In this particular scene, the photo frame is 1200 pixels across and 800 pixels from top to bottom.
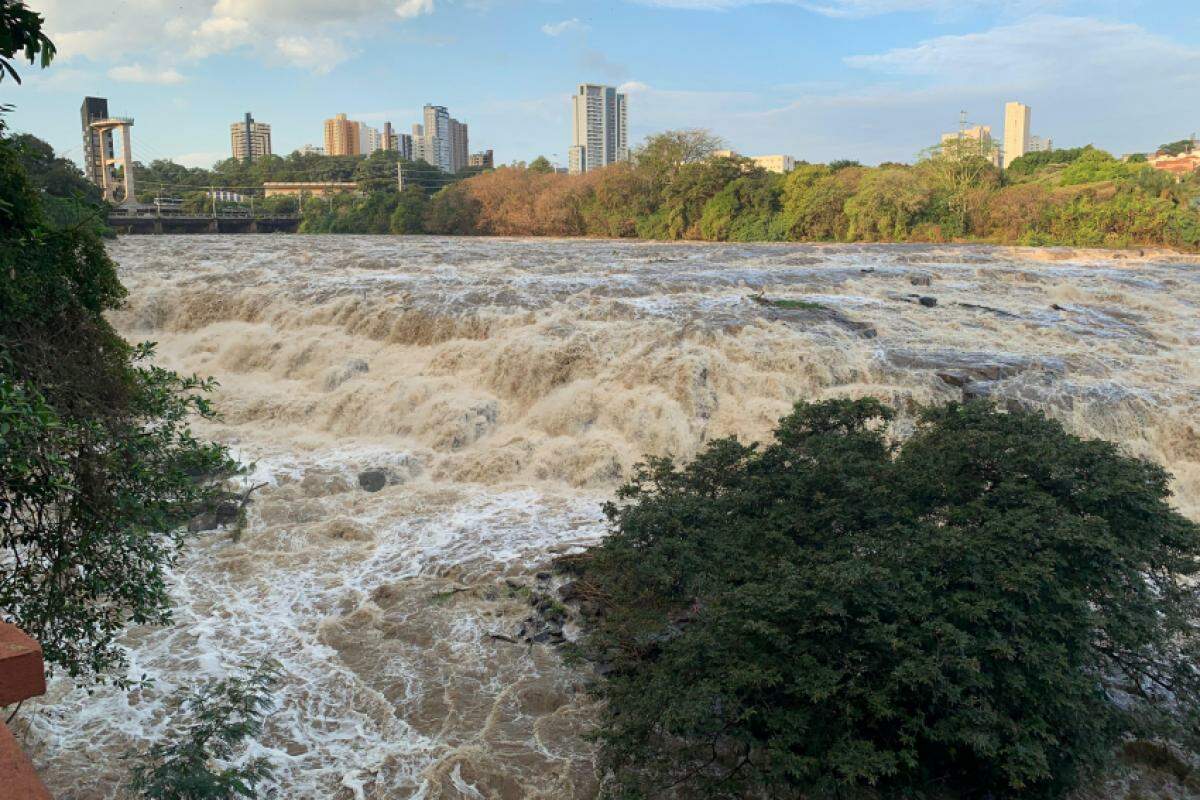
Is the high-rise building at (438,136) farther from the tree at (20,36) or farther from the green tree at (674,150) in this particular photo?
the tree at (20,36)

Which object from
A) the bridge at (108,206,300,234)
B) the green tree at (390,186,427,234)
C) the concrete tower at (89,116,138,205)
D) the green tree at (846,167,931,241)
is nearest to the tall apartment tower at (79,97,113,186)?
the concrete tower at (89,116,138,205)

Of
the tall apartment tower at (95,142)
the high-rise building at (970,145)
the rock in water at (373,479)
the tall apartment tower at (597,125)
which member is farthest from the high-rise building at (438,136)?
the rock in water at (373,479)

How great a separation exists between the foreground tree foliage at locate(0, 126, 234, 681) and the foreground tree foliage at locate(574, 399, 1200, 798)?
8.45ft

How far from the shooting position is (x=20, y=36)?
3.04 metres

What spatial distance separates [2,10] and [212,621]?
478 cm

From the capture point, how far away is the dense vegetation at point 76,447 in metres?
4.05

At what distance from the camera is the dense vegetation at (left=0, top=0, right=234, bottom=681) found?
405 centimetres

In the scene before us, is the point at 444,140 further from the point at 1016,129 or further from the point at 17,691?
A: the point at 17,691

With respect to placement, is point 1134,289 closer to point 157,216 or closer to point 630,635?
point 630,635

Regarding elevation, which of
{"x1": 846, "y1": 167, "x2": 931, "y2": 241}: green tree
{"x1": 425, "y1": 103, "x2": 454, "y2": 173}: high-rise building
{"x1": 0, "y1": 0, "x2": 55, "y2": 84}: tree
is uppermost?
{"x1": 425, "y1": 103, "x2": 454, "y2": 173}: high-rise building

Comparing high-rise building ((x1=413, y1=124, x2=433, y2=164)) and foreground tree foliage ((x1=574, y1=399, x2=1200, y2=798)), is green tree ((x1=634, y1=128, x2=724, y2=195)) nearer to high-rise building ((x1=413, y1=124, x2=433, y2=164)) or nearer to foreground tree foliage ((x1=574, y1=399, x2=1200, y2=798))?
foreground tree foliage ((x1=574, y1=399, x2=1200, y2=798))

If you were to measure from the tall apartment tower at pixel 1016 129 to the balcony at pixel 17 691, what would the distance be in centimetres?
10180

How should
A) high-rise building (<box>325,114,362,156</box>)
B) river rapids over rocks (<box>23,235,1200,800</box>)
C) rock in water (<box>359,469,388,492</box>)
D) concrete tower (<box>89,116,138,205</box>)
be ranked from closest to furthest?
river rapids over rocks (<box>23,235,1200,800</box>), rock in water (<box>359,469,388,492</box>), concrete tower (<box>89,116,138,205</box>), high-rise building (<box>325,114,362,156</box>)

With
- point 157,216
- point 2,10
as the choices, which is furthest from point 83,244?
point 157,216
